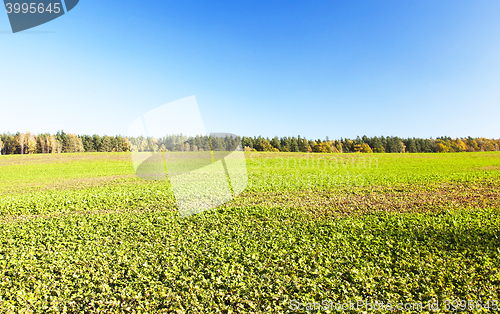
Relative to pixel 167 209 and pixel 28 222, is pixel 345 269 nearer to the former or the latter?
pixel 167 209

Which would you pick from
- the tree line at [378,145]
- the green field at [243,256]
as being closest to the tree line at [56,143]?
the tree line at [378,145]

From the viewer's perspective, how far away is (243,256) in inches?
334

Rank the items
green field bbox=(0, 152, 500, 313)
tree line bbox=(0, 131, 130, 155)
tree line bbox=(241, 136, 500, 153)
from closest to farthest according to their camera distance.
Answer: green field bbox=(0, 152, 500, 313) → tree line bbox=(0, 131, 130, 155) → tree line bbox=(241, 136, 500, 153)

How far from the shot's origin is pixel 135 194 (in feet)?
59.7

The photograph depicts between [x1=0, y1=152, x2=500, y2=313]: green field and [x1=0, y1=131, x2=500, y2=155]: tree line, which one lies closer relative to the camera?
[x1=0, y1=152, x2=500, y2=313]: green field

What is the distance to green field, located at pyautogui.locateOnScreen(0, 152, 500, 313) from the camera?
6.38 meters

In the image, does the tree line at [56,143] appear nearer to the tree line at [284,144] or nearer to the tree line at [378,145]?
the tree line at [284,144]

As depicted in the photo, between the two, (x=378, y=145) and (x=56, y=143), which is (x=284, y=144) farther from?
(x=56, y=143)

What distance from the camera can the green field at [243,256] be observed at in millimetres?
6383

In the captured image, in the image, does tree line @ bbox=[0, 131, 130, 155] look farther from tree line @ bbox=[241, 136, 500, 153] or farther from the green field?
the green field

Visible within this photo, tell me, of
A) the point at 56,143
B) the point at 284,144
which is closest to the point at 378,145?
the point at 284,144

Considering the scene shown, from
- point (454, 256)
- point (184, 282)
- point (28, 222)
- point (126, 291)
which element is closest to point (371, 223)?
point (454, 256)

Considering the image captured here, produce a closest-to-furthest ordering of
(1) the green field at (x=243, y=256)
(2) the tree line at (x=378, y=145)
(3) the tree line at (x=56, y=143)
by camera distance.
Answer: (1) the green field at (x=243, y=256)
(3) the tree line at (x=56, y=143)
(2) the tree line at (x=378, y=145)

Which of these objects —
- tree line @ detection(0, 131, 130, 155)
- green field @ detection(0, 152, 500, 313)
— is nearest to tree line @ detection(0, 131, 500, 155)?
tree line @ detection(0, 131, 130, 155)
